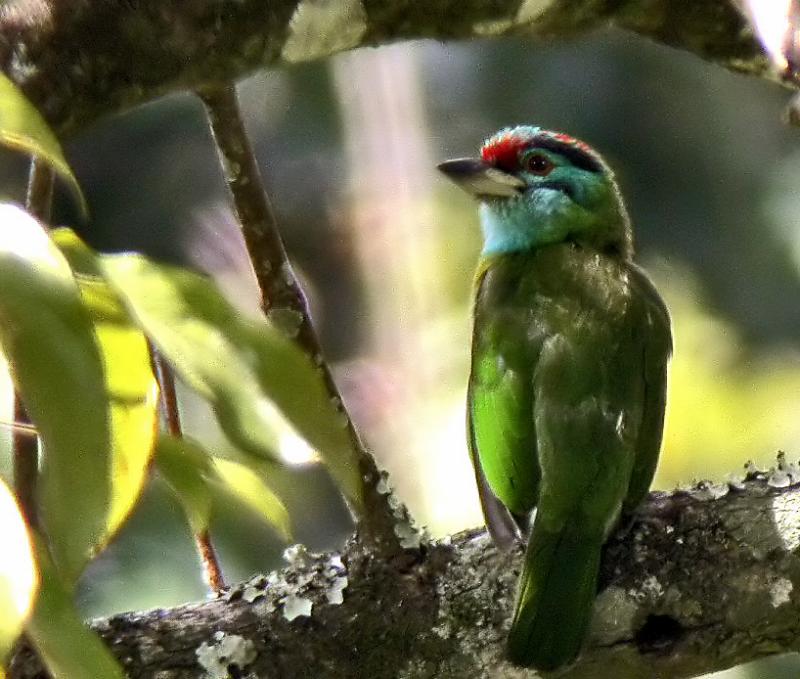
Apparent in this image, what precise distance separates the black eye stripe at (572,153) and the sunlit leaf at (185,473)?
1.42 meters

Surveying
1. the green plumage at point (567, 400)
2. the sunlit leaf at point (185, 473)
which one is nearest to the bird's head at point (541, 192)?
the green plumage at point (567, 400)

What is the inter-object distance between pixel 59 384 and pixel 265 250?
74cm

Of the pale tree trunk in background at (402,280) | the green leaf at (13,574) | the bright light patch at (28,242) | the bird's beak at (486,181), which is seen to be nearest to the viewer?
the green leaf at (13,574)

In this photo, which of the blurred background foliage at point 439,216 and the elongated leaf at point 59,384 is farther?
the blurred background foliage at point 439,216

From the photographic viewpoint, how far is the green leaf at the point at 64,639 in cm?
104

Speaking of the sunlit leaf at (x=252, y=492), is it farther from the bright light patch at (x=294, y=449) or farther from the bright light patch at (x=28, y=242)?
the bright light patch at (x=28, y=242)

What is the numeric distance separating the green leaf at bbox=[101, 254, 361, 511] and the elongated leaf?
0.14 metres

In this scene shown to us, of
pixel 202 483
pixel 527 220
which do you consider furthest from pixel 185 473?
pixel 527 220

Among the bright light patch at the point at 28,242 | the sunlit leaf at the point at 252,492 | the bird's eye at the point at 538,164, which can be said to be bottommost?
the sunlit leaf at the point at 252,492

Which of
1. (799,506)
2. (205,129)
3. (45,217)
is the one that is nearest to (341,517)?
(205,129)

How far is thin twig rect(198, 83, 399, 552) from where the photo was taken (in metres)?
1.68

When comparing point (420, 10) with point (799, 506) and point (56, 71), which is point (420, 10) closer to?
point (56, 71)

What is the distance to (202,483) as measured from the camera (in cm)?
156

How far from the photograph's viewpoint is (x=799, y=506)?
70.1 inches
